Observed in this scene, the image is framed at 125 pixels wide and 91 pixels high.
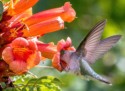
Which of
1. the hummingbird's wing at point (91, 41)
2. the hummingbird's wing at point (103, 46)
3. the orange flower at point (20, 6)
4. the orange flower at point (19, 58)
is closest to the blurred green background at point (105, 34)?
the hummingbird's wing at point (103, 46)

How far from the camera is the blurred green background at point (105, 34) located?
23.4ft

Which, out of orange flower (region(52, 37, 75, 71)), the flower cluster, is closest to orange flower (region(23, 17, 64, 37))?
the flower cluster

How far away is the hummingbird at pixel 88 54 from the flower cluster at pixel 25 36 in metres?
0.06

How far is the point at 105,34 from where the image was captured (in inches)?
327

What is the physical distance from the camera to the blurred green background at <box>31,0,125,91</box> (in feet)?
23.4

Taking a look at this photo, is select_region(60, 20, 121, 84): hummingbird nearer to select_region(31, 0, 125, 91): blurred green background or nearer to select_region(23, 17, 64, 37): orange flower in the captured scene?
select_region(23, 17, 64, 37): orange flower

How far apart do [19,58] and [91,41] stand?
1.93ft

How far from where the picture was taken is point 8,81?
3.31 meters

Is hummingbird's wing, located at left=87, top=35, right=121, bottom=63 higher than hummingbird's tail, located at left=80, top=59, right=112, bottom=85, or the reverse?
hummingbird's wing, located at left=87, top=35, right=121, bottom=63

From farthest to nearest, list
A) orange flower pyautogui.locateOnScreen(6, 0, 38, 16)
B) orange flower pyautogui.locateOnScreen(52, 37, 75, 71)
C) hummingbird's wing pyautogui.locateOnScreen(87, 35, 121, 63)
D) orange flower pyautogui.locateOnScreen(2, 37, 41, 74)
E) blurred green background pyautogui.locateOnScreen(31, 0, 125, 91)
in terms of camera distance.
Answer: blurred green background pyautogui.locateOnScreen(31, 0, 125, 91) < hummingbird's wing pyautogui.locateOnScreen(87, 35, 121, 63) < orange flower pyautogui.locateOnScreen(6, 0, 38, 16) < orange flower pyautogui.locateOnScreen(52, 37, 75, 71) < orange flower pyautogui.locateOnScreen(2, 37, 41, 74)

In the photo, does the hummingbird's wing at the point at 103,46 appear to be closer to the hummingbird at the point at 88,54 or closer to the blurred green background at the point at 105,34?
the hummingbird at the point at 88,54

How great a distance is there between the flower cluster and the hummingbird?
59 millimetres

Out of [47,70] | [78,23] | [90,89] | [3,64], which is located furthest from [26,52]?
[78,23]

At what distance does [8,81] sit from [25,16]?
519 mm
